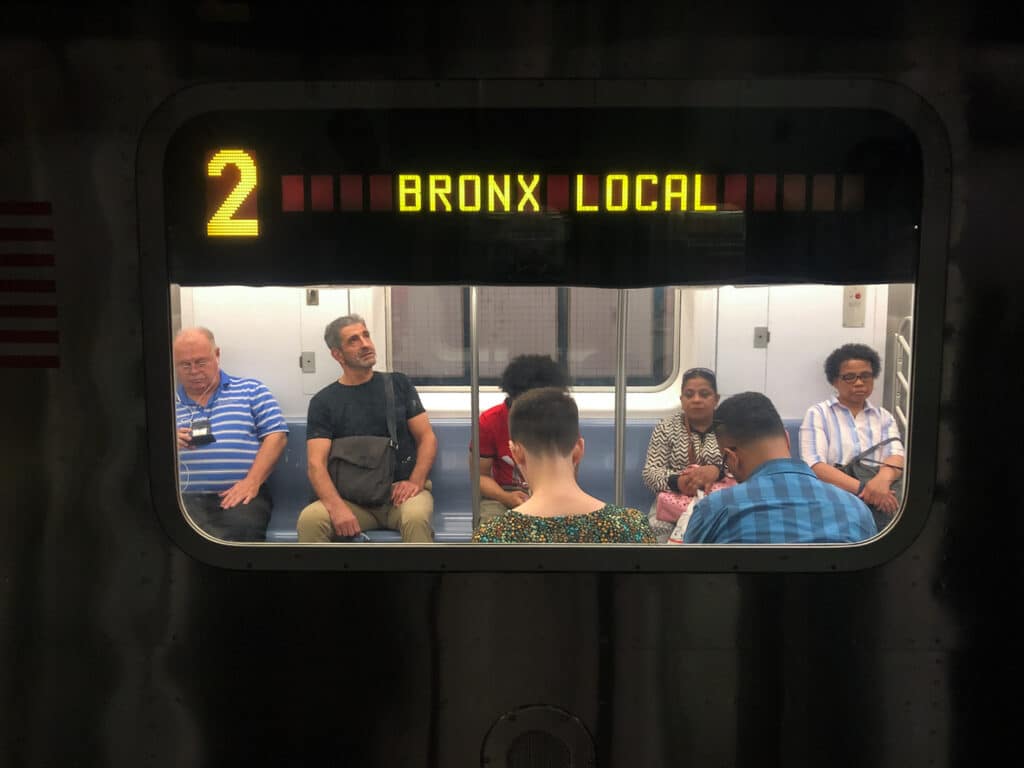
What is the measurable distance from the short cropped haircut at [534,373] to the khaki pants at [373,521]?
1.27 feet

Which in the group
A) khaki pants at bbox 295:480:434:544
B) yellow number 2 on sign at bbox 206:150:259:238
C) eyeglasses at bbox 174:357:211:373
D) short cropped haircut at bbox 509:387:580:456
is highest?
yellow number 2 on sign at bbox 206:150:259:238

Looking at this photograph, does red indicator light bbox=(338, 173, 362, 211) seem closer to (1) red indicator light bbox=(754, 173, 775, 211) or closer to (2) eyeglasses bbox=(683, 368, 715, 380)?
(1) red indicator light bbox=(754, 173, 775, 211)

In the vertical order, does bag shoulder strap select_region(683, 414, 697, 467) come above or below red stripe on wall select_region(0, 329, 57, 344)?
below

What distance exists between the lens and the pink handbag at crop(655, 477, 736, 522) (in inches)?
104

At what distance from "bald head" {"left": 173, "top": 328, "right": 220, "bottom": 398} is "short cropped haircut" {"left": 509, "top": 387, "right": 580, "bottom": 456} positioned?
29.2 inches

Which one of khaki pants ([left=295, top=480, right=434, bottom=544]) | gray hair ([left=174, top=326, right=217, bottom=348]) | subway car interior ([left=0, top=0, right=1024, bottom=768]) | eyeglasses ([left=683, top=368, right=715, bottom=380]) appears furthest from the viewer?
eyeglasses ([left=683, top=368, right=715, bottom=380])

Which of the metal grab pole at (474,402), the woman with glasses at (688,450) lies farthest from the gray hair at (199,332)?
the woman with glasses at (688,450)

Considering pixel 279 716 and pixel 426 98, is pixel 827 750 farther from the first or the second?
pixel 426 98

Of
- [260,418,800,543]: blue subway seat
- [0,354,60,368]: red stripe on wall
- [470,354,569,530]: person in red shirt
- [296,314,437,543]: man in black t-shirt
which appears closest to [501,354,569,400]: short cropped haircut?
→ [470,354,569,530]: person in red shirt

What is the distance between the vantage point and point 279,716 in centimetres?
254

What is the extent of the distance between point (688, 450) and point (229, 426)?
1.14 meters

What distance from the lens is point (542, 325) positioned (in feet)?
8.67

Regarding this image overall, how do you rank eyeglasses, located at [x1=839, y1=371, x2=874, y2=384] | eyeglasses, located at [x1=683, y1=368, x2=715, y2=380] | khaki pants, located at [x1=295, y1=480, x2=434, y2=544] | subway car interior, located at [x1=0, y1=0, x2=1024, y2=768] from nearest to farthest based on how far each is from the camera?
subway car interior, located at [x1=0, y1=0, x2=1024, y2=768] < khaki pants, located at [x1=295, y1=480, x2=434, y2=544] < eyeglasses, located at [x1=839, y1=371, x2=874, y2=384] < eyeglasses, located at [x1=683, y1=368, x2=715, y2=380]

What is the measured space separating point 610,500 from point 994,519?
2.80 ft
